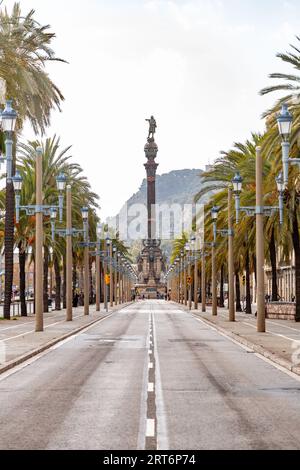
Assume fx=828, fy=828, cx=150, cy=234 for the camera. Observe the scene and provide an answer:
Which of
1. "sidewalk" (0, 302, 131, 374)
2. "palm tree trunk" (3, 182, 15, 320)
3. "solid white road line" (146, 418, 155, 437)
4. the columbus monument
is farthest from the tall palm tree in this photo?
the columbus monument

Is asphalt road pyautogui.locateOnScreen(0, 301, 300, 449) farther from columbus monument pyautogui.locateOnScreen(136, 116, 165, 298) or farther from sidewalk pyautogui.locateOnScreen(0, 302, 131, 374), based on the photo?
columbus monument pyautogui.locateOnScreen(136, 116, 165, 298)

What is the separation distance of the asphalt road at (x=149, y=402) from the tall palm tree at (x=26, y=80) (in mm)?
17196

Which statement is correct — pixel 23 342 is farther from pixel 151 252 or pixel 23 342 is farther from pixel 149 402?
pixel 151 252

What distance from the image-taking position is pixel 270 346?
24.2 m

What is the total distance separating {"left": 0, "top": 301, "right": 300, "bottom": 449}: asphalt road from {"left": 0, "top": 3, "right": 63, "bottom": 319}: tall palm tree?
1720 cm

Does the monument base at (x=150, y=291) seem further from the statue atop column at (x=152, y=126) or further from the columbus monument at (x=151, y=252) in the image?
the statue atop column at (x=152, y=126)

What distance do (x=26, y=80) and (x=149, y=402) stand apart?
2629 centimetres

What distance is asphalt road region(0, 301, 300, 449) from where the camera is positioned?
9.96 m

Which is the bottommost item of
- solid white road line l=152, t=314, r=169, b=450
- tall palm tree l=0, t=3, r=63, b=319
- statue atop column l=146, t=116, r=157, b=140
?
solid white road line l=152, t=314, r=169, b=450

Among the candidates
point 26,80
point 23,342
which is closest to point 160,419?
point 23,342

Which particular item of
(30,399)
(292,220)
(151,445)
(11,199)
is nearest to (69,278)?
(11,199)

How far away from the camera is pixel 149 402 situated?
1337cm
